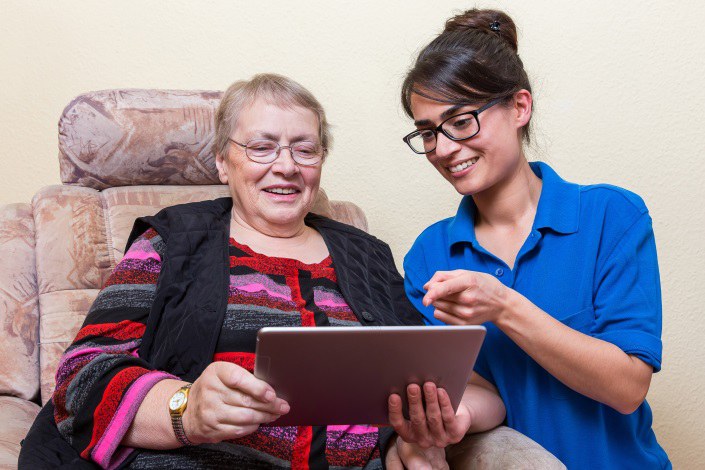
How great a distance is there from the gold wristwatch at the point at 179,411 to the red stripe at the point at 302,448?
0.80 ft

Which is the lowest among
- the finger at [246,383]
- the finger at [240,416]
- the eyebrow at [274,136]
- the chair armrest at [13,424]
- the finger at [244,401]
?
the chair armrest at [13,424]

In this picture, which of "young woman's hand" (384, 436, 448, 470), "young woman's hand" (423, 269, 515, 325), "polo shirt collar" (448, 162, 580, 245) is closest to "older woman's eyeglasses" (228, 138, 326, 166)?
"polo shirt collar" (448, 162, 580, 245)

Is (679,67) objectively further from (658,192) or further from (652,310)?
(652,310)

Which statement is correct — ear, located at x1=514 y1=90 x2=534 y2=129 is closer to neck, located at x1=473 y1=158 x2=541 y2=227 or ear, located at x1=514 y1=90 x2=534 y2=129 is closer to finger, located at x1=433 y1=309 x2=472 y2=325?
neck, located at x1=473 y1=158 x2=541 y2=227

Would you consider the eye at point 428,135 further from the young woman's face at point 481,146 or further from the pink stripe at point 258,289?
the pink stripe at point 258,289

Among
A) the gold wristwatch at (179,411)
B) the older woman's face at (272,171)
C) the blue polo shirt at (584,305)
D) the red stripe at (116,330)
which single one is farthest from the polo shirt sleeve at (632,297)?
the red stripe at (116,330)

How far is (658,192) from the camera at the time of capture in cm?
226

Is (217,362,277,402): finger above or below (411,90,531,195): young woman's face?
below

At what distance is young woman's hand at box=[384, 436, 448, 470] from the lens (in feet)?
4.48

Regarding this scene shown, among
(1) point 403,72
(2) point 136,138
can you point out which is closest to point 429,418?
(2) point 136,138

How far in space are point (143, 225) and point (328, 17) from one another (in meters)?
1.04

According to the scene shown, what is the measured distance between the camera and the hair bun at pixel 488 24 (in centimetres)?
160

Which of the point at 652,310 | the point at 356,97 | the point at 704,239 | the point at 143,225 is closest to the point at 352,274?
the point at 143,225

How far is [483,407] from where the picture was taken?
1.42 m
